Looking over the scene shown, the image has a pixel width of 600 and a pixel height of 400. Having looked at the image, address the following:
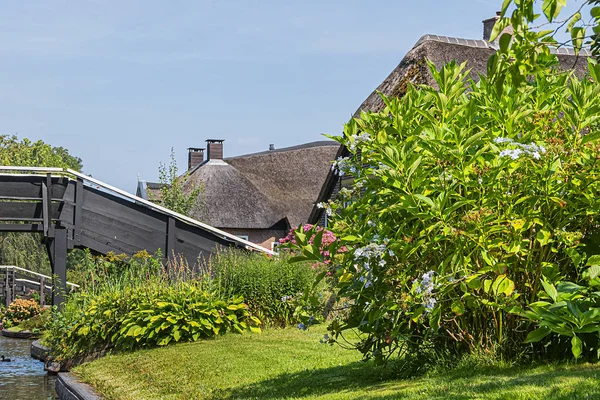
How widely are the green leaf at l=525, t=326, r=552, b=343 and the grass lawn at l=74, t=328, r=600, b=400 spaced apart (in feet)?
0.84

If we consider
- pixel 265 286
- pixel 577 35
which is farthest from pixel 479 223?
pixel 265 286

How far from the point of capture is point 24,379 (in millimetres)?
12961

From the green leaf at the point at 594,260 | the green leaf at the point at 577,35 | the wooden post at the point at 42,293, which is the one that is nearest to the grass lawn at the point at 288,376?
the green leaf at the point at 594,260

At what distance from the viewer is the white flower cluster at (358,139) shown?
7.13 meters

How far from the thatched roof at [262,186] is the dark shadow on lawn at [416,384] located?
109 ft

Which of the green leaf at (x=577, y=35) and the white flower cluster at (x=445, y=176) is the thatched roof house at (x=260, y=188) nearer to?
the white flower cluster at (x=445, y=176)

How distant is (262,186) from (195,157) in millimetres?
8521

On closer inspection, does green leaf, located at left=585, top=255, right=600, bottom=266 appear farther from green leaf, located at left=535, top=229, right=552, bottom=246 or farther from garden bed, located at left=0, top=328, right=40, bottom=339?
garden bed, located at left=0, top=328, right=40, bottom=339

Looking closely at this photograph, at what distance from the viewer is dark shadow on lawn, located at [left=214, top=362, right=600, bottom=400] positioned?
19.2 ft

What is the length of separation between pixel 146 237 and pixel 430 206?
13259 mm

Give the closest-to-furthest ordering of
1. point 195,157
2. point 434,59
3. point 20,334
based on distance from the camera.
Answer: point 434,59
point 20,334
point 195,157

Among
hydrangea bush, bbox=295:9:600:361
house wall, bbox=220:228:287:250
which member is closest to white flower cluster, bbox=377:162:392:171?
hydrangea bush, bbox=295:9:600:361

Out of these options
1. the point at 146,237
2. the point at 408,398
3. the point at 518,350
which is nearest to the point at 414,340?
the point at 518,350

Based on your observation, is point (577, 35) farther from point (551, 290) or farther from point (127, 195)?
point (127, 195)
